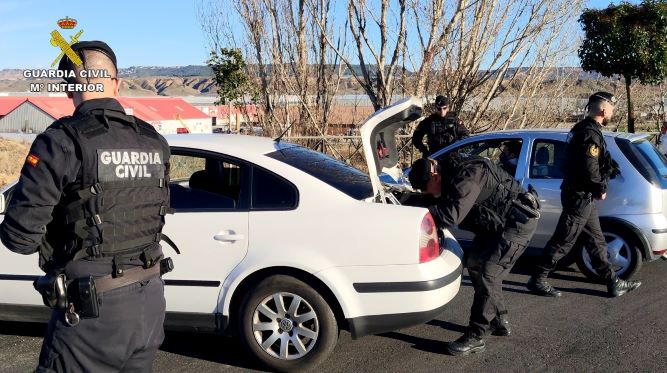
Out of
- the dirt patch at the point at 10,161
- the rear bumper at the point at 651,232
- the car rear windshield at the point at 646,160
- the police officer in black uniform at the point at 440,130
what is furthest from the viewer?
the dirt patch at the point at 10,161

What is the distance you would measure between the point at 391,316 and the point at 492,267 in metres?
1.00

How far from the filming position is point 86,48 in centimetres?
259

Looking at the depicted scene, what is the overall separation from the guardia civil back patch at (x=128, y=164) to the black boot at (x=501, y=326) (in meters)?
3.15

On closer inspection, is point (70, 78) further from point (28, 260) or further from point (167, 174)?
point (28, 260)

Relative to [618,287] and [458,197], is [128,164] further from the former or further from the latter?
[618,287]

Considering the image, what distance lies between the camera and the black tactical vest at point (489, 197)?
15.7 feet

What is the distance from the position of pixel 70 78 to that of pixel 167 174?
563mm

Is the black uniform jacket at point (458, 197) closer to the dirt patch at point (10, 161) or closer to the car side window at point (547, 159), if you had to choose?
the car side window at point (547, 159)

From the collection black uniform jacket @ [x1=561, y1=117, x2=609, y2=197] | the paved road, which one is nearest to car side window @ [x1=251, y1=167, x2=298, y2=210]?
the paved road

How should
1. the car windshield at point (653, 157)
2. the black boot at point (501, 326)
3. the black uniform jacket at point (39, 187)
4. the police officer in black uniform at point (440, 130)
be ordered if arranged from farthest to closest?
the police officer in black uniform at point (440, 130), the car windshield at point (653, 157), the black boot at point (501, 326), the black uniform jacket at point (39, 187)

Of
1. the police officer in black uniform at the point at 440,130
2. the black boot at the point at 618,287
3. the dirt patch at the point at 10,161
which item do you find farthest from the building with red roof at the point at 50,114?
the black boot at the point at 618,287

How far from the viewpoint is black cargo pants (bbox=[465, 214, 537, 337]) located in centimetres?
487

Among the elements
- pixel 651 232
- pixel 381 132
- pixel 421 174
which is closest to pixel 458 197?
pixel 421 174

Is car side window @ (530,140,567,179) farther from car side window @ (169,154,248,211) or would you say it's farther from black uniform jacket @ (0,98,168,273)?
black uniform jacket @ (0,98,168,273)
